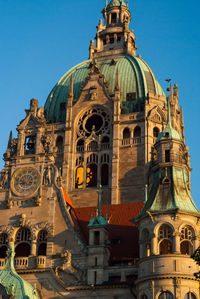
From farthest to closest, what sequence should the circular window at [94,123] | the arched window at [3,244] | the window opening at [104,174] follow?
the circular window at [94,123]
the window opening at [104,174]
the arched window at [3,244]

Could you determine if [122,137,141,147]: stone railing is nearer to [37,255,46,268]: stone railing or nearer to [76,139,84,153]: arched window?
[76,139,84,153]: arched window

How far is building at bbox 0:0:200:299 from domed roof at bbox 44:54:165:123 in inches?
4.3

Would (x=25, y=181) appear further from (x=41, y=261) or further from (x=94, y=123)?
(x=94, y=123)

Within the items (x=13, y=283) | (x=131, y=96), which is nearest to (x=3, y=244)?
(x=13, y=283)

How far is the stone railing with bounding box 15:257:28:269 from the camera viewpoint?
47281mm

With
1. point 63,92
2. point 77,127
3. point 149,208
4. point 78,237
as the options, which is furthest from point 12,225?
point 63,92

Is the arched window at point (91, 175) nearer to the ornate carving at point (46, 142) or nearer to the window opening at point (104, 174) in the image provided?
the window opening at point (104, 174)

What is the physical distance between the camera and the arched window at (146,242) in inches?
1728

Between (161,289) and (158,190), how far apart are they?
22.7 feet

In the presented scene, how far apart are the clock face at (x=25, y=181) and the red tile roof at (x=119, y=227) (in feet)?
10.8

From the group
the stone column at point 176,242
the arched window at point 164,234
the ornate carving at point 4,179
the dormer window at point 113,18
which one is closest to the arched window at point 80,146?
the ornate carving at point 4,179

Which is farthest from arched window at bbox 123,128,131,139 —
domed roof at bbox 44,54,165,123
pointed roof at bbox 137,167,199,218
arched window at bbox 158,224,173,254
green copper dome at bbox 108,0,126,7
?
green copper dome at bbox 108,0,126,7

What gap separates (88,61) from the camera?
68.1 metres

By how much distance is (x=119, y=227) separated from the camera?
49.8m
